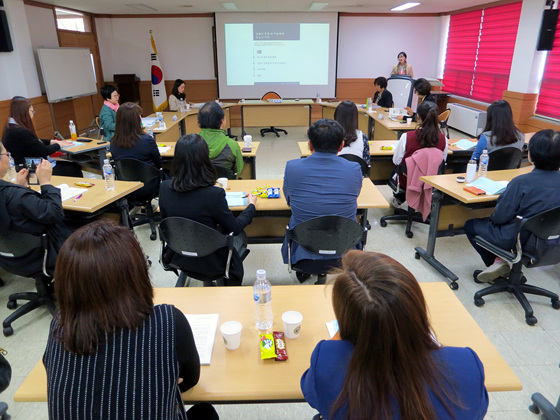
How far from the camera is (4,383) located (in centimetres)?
147

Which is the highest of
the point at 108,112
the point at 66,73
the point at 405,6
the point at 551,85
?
the point at 405,6

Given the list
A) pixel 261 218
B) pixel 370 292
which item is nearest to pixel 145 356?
pixel 370 292

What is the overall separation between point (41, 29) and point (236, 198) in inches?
291

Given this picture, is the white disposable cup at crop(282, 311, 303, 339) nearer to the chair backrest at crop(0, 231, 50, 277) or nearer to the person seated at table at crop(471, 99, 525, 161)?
the chair backrest at crop(0, 231, 50, 277)

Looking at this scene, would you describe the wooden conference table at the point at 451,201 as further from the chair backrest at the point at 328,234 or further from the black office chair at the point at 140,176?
the black office chair at the point at 140,176

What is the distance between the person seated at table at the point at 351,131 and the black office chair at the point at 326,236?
1.59 m

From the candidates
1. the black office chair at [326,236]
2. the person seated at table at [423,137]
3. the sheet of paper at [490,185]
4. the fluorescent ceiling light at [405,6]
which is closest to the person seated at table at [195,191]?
the black office chair at [326,236]

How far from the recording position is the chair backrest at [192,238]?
2123 mm

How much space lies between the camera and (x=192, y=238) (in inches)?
86.0

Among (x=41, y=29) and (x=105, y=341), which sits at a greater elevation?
(x=41, y=29)

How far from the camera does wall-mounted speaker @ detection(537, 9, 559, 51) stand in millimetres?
5617

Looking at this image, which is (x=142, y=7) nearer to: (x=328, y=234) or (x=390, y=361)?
(x=328, y=234)

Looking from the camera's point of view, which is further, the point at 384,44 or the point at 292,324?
the point at 384,44

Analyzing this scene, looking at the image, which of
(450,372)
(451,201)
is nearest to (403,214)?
(451,201)
